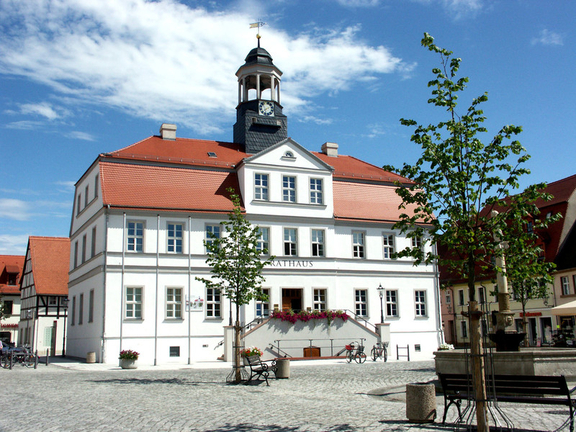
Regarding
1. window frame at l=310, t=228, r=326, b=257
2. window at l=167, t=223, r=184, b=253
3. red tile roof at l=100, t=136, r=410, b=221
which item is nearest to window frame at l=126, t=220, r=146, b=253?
red tile roof at l=100, t=136, r=410, b=221

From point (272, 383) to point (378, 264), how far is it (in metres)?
20.5

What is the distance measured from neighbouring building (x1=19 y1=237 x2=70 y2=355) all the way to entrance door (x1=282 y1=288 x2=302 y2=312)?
2043 centimetres

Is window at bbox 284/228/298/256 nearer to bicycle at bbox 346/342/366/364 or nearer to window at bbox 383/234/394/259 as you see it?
window at bbox 383/234/394/259

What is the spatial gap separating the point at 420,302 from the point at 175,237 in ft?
55.3

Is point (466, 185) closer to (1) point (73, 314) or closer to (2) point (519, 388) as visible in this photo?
(2) point (519, 388)

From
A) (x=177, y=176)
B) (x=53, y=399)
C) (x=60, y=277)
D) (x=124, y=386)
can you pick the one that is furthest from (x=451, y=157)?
(x=60, y=277)

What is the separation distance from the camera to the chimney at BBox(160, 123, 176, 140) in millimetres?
39500

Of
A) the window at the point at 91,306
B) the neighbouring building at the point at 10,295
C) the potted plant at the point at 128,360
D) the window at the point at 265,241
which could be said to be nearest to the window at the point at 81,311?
the window at the point at 91,306

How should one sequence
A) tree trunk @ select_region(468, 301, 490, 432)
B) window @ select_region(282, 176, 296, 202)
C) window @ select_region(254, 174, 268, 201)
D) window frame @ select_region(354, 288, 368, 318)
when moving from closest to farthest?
tree trunk @ select_region(468, 301, 490, 432) < window @ select_region(254, 174, 268, 201) < window @ select_region(282, 176, 296, 202) < window frame @ select_region(354, 288, 368, 318)

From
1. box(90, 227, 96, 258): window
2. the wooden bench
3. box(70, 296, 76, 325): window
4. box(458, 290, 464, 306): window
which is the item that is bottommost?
the wooden bench

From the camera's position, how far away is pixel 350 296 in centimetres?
3697

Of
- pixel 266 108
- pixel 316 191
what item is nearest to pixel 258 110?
pixel 266 108

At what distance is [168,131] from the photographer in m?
39.7

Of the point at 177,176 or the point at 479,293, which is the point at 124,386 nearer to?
the point at 177,176
